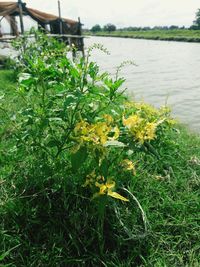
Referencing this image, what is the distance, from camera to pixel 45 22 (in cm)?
1692

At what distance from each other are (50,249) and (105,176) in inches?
26.4

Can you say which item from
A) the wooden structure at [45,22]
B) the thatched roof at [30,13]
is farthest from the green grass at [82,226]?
the thatched roof at [30,13]

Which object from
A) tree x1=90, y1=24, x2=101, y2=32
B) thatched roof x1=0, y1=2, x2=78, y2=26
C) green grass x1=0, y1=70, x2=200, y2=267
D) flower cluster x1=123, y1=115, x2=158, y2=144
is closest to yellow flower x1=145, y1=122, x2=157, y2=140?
flower cluster x1=123, y1=115, x2=158, y2=144

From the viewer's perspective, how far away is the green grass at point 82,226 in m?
2.02

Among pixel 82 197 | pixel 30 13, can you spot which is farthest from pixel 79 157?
pixel 30 13

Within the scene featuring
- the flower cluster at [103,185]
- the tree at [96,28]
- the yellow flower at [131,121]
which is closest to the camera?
the flower cluster at [103,185]

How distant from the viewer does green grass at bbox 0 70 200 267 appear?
6.63 ft

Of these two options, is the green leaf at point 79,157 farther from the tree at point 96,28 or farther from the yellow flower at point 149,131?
the tree at point 96,28

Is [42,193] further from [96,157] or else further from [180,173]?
[180,173]

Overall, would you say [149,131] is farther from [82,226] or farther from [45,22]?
[45,22]

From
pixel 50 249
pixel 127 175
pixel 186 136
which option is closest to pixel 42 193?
pixel 50 249

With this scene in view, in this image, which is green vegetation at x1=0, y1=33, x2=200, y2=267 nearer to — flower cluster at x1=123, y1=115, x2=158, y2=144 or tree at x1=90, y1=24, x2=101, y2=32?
flower cluster at x1=123, y1=115, x2=158, y2=144

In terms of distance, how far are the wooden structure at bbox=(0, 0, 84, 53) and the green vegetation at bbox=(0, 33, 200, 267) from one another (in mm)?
10880

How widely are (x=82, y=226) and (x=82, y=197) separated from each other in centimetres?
19
